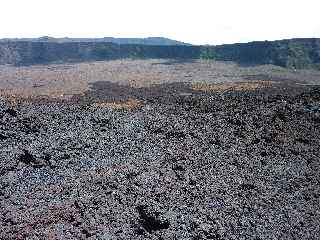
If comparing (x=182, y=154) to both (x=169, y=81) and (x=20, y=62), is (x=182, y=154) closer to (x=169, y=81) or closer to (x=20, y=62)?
(x=169, y=81)

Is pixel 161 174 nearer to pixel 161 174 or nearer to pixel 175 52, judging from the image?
pixel 161 174

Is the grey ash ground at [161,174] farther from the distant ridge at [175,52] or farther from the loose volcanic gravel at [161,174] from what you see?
the distant ridge at [175,52]

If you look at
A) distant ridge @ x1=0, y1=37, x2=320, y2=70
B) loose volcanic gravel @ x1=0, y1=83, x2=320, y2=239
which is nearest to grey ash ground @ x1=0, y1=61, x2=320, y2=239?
loose volcanic gravel @ x1=0, y1=83, x2=320, y2=239

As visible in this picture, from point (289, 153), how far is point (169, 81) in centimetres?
3211

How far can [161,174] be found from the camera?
12898 millimetres

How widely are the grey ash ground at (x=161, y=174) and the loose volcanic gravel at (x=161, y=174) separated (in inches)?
1.2

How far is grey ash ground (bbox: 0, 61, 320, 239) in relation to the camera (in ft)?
34.7

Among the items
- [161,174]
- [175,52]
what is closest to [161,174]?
[161,174]

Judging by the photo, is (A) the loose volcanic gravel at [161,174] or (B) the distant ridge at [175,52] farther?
(B) the distant ridge at [175,52]

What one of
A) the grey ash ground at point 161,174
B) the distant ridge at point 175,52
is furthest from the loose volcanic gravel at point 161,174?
the distant ridge at point 175,52

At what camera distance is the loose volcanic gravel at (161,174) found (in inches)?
416

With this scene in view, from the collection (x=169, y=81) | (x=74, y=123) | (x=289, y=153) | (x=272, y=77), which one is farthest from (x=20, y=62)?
(x=289, y=153)

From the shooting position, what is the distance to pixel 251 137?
15.8 m

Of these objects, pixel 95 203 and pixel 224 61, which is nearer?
pixel 95 203
